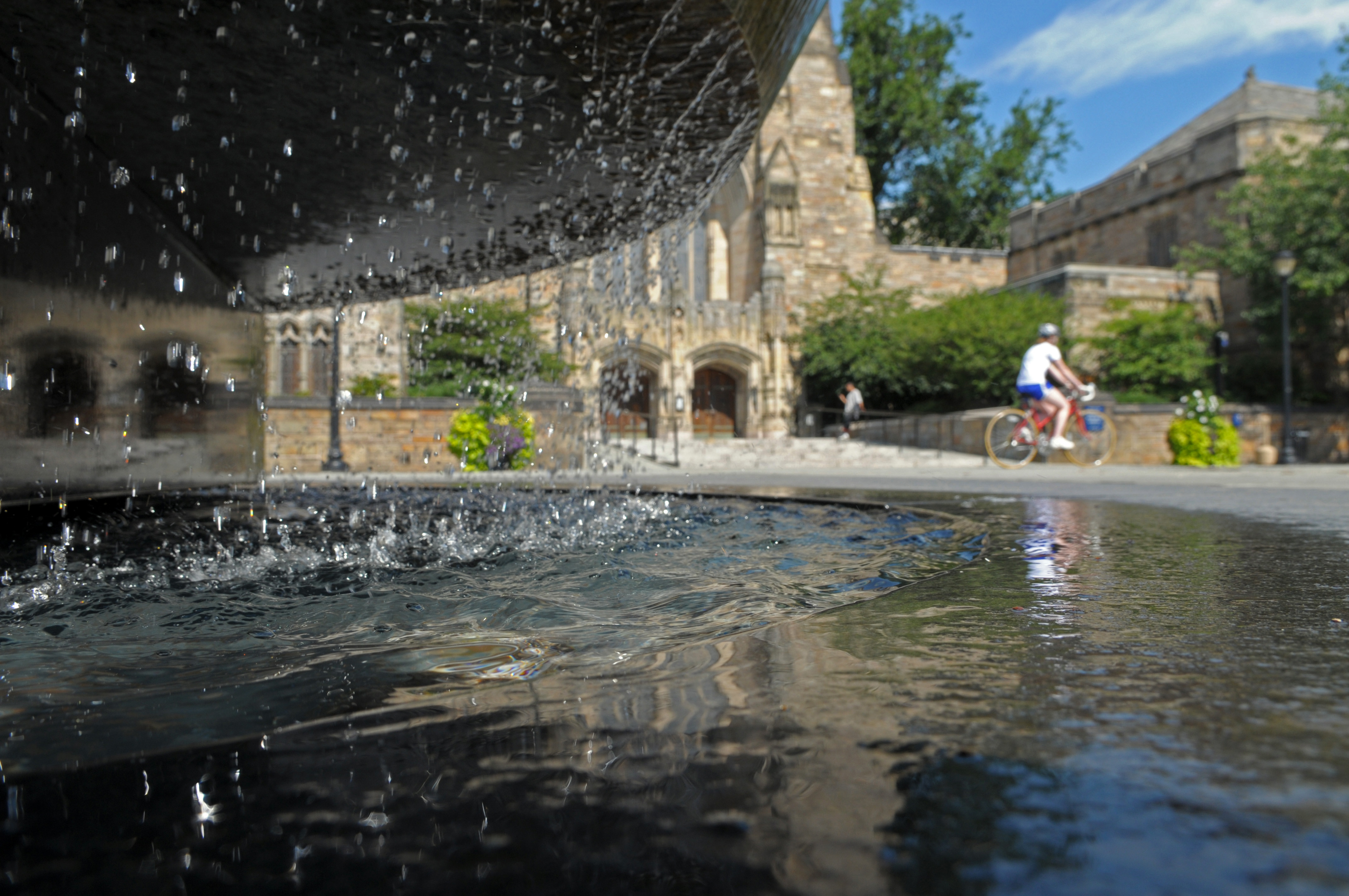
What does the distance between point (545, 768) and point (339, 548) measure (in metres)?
2.94

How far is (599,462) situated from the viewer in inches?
675

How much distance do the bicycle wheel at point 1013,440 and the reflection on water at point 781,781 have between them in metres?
12.8

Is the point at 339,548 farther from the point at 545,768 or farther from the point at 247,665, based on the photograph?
the point at 545,768

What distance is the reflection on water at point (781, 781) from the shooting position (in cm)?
79

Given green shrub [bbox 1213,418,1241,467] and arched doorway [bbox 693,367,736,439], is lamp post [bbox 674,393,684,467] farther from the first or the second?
green shrub [bbox 1213,418,1241,467]

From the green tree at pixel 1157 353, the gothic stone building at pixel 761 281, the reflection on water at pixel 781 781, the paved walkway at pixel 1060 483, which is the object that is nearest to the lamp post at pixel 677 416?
the gothic stone building at pixel 761 281

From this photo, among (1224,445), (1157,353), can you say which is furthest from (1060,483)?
(1157,353)

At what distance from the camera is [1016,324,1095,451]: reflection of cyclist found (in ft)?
38.8

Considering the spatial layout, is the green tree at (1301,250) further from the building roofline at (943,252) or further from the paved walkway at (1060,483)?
the paved walkway at (1060,483)

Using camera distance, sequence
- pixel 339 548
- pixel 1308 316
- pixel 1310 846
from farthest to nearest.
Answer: pixel 1308 316 < pixel 339 548 < pixel 1310 846

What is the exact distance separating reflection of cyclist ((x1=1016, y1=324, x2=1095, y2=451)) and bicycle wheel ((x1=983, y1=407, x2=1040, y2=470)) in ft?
2.65

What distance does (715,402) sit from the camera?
32156 millimetres

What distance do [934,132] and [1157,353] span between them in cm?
1538

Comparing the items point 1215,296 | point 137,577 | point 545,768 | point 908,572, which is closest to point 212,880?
point 545,768
